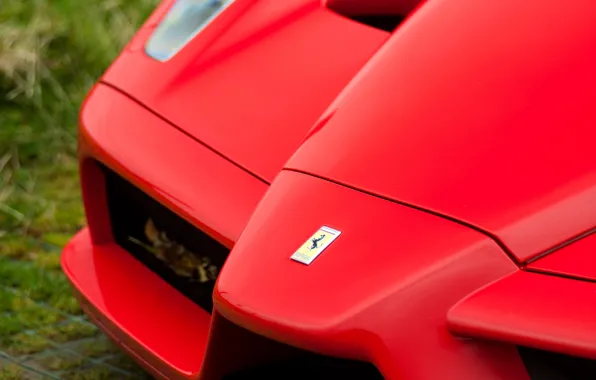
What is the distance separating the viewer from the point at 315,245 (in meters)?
1.61

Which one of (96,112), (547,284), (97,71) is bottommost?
(97,71)

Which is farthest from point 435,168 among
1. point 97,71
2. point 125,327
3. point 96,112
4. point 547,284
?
point 97,71

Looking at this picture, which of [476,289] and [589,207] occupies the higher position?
[589,207]

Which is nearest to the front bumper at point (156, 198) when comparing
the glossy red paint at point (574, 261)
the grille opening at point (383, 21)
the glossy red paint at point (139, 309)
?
the glossy red paint at point (139, 309)

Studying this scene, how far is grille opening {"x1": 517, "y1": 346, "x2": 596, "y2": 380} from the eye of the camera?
1.48 m

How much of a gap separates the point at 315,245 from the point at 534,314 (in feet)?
1.14

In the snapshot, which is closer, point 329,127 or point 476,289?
point 476,289

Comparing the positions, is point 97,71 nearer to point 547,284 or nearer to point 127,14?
point 127,14

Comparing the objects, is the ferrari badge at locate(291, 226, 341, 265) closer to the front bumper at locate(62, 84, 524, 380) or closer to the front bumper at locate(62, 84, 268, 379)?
the front bumper at locate(62, 84, 524, 380)

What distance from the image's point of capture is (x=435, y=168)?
1633 mm

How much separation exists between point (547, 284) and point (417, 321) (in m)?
0.18

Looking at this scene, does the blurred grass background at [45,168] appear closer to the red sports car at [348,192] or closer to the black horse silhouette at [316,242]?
the red sports car at [348,192]

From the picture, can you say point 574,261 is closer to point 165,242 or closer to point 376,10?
point 376,10

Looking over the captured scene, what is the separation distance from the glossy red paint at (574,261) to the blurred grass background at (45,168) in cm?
138
